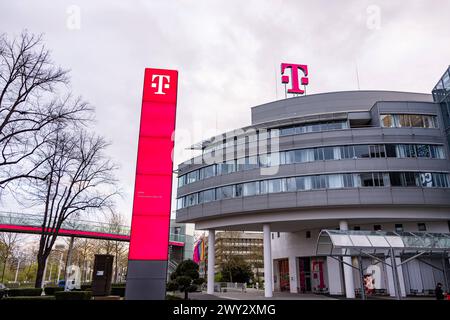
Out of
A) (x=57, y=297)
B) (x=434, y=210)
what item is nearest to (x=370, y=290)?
(x=434, y=210)

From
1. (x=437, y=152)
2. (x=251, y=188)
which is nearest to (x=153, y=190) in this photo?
(x=251, y=188)

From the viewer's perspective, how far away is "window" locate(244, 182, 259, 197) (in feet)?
121

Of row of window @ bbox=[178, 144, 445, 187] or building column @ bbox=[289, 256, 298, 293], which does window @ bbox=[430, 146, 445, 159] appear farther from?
building column @ bbox=[289, 256, 298, 293]

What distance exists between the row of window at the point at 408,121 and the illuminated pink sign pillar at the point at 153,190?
2998 centimetres

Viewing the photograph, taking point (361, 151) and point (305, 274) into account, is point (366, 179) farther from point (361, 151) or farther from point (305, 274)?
point (305, 274)

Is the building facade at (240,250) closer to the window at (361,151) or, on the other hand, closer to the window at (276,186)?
the window at (276,186)

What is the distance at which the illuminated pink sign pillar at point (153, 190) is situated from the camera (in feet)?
40.0

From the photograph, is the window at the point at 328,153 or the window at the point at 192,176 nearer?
the window at the point at 328,153

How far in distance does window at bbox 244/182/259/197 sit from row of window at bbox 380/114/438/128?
1602cm

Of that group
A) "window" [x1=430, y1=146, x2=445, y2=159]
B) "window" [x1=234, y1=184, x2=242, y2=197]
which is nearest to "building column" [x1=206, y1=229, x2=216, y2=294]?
"window" [x1=234, y1=184, x2=242, y2=197]

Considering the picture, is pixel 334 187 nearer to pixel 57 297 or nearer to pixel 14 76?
pixel 57 297

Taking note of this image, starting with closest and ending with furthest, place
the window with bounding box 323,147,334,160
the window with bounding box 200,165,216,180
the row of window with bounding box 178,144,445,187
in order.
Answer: the row of window with bounding box 178,144,445,187, the window with bounding box 323,147,334,160, the window with bounding box 200,165,216,180

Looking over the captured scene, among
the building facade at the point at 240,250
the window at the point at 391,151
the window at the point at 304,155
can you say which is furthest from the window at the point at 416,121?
the building facade at the point at 240,250

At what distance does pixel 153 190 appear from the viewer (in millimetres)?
13094
